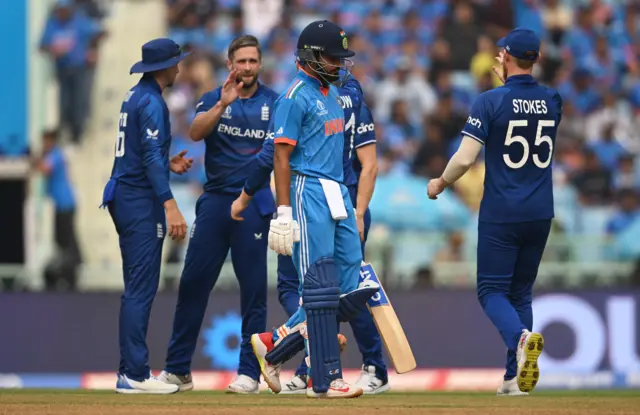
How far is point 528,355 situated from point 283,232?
5.77 ft

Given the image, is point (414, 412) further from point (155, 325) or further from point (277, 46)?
point (277, 46)

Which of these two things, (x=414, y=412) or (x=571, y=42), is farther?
(x=571, y=42)

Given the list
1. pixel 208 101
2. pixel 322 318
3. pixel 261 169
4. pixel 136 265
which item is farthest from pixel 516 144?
→ pixel 136 265

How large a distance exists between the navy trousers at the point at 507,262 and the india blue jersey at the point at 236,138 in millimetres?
1763

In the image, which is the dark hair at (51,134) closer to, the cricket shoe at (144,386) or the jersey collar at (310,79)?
the cricket shoe at (144,386)

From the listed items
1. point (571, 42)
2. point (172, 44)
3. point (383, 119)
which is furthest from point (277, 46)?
point (172, 44)

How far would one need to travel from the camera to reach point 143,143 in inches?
362

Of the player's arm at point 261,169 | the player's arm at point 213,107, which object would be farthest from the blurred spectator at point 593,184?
the player's arm at point 261,169

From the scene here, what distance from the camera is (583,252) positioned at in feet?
50.6

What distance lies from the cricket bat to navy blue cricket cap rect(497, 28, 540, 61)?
177 cm

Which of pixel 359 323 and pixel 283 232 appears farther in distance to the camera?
pixel 359 323

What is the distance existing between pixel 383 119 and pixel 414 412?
1039cm

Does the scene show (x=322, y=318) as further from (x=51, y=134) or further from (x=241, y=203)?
(x=51, y=134)

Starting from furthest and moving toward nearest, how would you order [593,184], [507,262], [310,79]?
[593,184] < [507,262] < [310,79]
